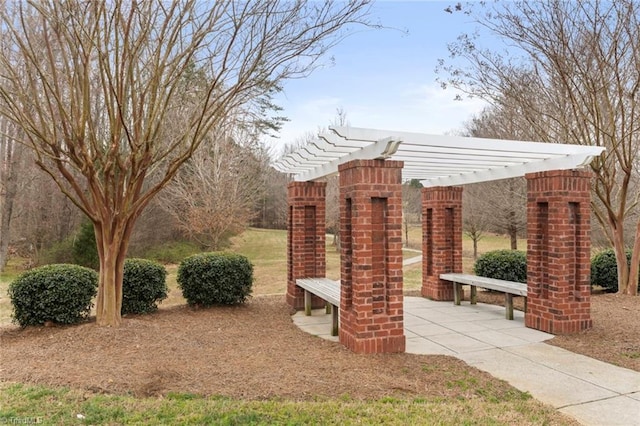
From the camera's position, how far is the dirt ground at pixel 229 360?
350 cm

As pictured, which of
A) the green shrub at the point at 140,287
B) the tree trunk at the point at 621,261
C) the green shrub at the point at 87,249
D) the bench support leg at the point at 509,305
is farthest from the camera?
the green shrub at the point at 87,249

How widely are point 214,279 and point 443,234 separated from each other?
14.4ft

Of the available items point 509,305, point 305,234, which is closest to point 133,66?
point 305,234

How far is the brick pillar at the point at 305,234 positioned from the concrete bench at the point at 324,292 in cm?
28

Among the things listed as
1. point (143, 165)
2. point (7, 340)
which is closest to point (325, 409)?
point (143, 165)

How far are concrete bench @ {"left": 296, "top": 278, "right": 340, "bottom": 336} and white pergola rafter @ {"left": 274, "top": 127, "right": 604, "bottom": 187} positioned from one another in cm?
173

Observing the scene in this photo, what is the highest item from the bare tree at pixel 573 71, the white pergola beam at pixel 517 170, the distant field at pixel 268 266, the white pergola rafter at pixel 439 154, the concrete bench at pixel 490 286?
the bare tree at pixel 573 71

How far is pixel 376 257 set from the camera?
4.75 m

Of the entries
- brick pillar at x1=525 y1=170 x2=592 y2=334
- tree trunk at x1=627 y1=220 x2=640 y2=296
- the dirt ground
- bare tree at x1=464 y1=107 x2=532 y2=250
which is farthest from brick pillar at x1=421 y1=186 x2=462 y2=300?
bare tree at x1=464 y1=107 x2=532 y2=250

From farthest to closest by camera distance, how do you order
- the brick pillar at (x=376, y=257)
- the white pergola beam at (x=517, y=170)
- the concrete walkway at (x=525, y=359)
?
the white pergola beam at (x=517, y=170) → the brick pillar at (x=376, y=257) → the concrete walkway at (x=525, y=359)

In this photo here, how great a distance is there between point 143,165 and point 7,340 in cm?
269
